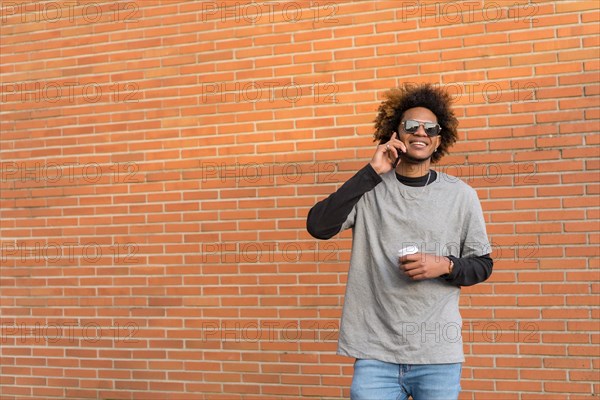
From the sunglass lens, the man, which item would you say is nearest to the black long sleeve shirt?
the man

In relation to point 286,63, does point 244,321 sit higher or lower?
lower

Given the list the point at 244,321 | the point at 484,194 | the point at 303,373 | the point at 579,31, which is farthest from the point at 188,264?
the point at 579,31

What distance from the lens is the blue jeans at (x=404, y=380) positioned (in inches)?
121

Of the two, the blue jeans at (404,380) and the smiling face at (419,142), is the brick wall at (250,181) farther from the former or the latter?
the blue jeans at (404,380)

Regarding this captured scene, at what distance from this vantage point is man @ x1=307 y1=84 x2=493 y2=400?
3.09m

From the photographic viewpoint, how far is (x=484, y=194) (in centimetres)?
469

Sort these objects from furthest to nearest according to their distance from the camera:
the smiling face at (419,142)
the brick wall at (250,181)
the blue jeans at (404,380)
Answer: the brick wall at (250,181), the smiling face at (419,142), the blue jeans at (404,380)

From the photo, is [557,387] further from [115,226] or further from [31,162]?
[31,162]

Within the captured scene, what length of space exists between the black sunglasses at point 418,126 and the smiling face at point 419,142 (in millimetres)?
13

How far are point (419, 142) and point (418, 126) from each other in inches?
2.9

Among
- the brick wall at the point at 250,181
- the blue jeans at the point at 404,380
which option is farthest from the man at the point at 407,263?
the brick wall at the point at 250,181

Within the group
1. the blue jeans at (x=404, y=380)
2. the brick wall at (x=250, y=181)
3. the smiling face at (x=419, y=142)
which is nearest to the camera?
the blue jeans at (x=404, y=380)

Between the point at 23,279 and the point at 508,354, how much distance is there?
3.62 m

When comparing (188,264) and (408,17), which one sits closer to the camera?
(408,17)
